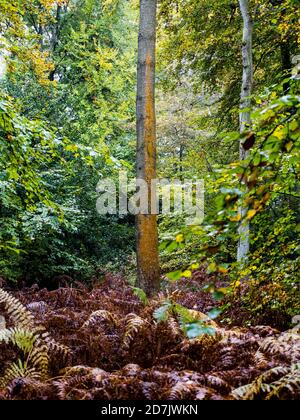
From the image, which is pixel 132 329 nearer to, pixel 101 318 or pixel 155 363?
pixel 155 363

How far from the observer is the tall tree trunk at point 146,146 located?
20.4 feet

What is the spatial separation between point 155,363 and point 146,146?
3.64 metres

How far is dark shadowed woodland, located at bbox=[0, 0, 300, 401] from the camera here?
95.0 inches

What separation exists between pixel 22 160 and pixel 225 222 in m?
3.25

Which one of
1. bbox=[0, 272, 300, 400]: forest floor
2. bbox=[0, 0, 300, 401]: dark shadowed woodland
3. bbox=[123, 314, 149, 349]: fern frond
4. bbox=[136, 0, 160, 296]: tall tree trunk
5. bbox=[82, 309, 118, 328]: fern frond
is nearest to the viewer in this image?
bbox=[0, 0, 300, 401]: dark shadowed woodland

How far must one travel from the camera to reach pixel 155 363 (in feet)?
11.3

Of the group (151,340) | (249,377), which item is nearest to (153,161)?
(151,340)

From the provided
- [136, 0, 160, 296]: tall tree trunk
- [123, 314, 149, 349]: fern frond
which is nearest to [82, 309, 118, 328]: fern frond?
[123, 314, 149, 349]: fern frond

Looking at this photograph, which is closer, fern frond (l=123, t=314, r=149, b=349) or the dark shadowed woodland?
the dark shadowed woodland

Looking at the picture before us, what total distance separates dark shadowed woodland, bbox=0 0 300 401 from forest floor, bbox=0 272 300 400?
0.01 m

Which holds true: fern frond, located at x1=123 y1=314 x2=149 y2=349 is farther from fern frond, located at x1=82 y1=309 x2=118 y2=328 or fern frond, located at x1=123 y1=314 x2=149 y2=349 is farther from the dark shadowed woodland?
fern frond, located at x1=82 y1=309 x2=118 y2=328

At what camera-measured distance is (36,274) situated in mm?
8938

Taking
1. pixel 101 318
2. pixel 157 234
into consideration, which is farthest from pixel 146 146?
pixel 101 318

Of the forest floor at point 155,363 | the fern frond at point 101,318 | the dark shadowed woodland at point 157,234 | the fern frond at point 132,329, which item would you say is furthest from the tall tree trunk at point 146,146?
the fern frond at point 132,329
